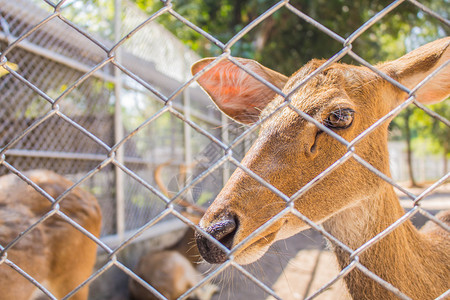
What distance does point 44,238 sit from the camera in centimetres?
313

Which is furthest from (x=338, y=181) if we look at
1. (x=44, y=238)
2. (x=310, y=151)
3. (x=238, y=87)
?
(x=44, y=238)

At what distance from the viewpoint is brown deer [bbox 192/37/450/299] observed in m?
1.61

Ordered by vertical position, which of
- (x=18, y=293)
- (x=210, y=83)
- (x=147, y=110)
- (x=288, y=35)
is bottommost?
(x=18, y=293)

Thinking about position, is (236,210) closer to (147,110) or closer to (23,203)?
(23,203)

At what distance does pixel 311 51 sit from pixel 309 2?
1.65 metres

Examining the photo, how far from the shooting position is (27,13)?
14.2 feet

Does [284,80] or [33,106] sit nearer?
[284,80]

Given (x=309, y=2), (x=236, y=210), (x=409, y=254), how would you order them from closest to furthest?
(x=236, y=210) → (x=409, y=254) → (x=309, y=2)

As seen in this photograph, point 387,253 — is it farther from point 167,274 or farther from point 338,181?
point 167,274

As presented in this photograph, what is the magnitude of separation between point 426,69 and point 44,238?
114 inches

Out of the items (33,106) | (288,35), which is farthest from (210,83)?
(288,35)

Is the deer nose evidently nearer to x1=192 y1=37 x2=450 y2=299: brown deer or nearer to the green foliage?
x1=192 y1=37 x2=450 y2=299: brown deer

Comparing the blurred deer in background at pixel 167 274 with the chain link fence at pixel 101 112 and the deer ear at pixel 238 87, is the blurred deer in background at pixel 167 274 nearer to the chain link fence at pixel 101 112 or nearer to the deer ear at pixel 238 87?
the chain link fence at pixel 101 112

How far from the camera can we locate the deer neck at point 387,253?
6.10 ft
